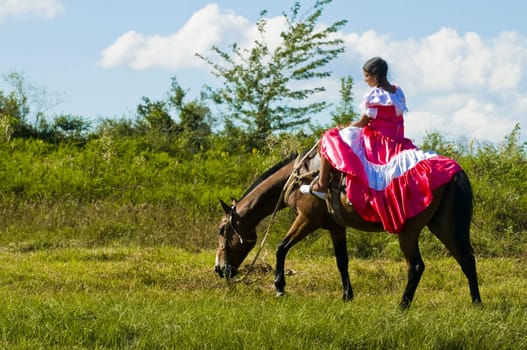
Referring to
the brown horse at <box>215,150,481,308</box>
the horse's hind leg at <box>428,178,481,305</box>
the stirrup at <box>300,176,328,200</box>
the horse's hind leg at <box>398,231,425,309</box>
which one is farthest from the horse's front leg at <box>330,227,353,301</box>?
the horse's hind leg at <box>428,178,481,305</box>

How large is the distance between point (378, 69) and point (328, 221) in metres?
1.70

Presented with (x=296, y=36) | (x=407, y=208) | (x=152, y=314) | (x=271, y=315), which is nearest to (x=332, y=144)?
(x=407, y=208)

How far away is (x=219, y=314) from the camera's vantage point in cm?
689

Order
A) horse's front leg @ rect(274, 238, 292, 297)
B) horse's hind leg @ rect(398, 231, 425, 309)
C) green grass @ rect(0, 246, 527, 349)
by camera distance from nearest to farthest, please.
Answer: green grass @ rect(0, 246, 527, 349), horse's hind leg @ rect(398, 231, 425, 309), horse's front leg @ rect(274, 238, 292, 297)

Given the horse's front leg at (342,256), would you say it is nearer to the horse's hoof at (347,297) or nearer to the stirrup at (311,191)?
the horse's hoof at (347,297)

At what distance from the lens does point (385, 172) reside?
7641 millimetres

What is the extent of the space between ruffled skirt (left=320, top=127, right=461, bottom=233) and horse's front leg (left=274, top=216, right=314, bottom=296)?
2.70 feet

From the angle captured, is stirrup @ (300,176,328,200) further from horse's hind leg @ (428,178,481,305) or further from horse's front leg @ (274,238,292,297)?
horse's hind leg @ (428,178,481,305)

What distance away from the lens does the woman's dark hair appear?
7816mm

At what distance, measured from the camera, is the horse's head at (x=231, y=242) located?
921 centimetres

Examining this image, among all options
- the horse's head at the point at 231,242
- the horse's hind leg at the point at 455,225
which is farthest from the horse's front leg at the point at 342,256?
the horse's hind leg at the point at 455,225

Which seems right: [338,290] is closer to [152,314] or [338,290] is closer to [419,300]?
[419,300]

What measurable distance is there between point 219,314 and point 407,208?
6.38ft

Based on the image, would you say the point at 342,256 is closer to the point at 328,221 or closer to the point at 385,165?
the point at 328,221
